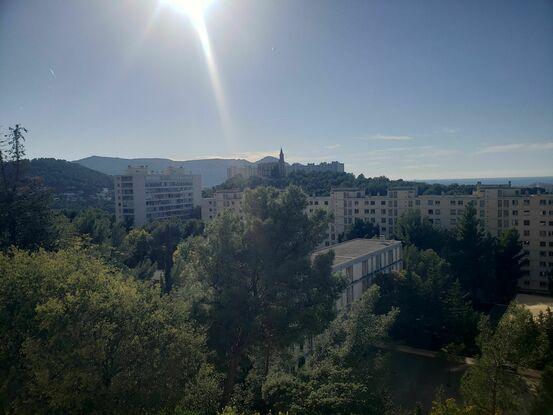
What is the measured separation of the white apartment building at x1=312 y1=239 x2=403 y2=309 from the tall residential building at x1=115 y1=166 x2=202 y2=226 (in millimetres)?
34402

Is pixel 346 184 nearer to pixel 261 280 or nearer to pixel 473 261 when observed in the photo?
pixel 473 261

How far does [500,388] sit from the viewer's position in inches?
399

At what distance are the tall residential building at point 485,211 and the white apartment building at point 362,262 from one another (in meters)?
5.73

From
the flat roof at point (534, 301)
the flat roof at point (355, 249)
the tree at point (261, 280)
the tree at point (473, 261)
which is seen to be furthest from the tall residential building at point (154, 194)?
the tree at point (261, 280)

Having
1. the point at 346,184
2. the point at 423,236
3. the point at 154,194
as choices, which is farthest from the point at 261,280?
the point at 154,194

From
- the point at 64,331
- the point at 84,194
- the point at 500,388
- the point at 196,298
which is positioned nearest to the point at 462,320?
the point at 500,388

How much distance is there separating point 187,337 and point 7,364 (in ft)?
10.1

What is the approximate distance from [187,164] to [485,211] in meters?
105

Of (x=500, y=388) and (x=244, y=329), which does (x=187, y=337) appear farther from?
(x=500, y=388)

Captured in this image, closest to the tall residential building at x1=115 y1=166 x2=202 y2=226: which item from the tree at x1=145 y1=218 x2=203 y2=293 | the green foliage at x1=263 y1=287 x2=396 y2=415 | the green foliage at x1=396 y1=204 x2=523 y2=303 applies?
the tree at x1=145 y1=218 x2=203 y2=293

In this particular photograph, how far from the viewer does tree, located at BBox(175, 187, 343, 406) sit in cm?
1063

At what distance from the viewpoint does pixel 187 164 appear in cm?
12988

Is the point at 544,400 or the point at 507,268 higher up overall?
the point at 544,400

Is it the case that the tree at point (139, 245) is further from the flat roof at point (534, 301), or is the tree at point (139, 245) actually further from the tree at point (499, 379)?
the flat roof at point (534, 301)
